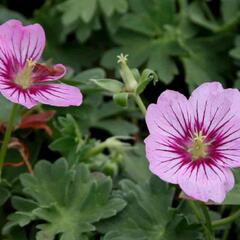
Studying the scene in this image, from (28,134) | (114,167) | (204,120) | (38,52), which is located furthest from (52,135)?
(204,120)

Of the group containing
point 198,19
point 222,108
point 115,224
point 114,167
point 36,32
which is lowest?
point 115,224

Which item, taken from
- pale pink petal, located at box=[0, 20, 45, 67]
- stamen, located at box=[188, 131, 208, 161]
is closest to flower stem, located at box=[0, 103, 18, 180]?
pale pink petal, located at box=[0, 20, 45, 67]

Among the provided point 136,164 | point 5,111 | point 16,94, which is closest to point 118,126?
point 136,164

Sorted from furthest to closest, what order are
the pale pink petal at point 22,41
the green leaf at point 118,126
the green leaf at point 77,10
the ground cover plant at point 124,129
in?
the green leaf at point 77,10, the green leaf at point 118,126, the pale pink petal at point 22,41, the ground cover plant at point 124,129

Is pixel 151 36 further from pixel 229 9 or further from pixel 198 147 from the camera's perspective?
pixel 198 147

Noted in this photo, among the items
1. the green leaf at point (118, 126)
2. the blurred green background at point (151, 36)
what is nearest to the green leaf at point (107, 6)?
the blurred green background at point (151, 36)

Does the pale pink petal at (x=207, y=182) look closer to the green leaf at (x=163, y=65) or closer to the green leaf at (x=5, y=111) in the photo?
the green leaf at (x=5, y=111)

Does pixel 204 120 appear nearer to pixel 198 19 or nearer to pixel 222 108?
pixel 222 108
